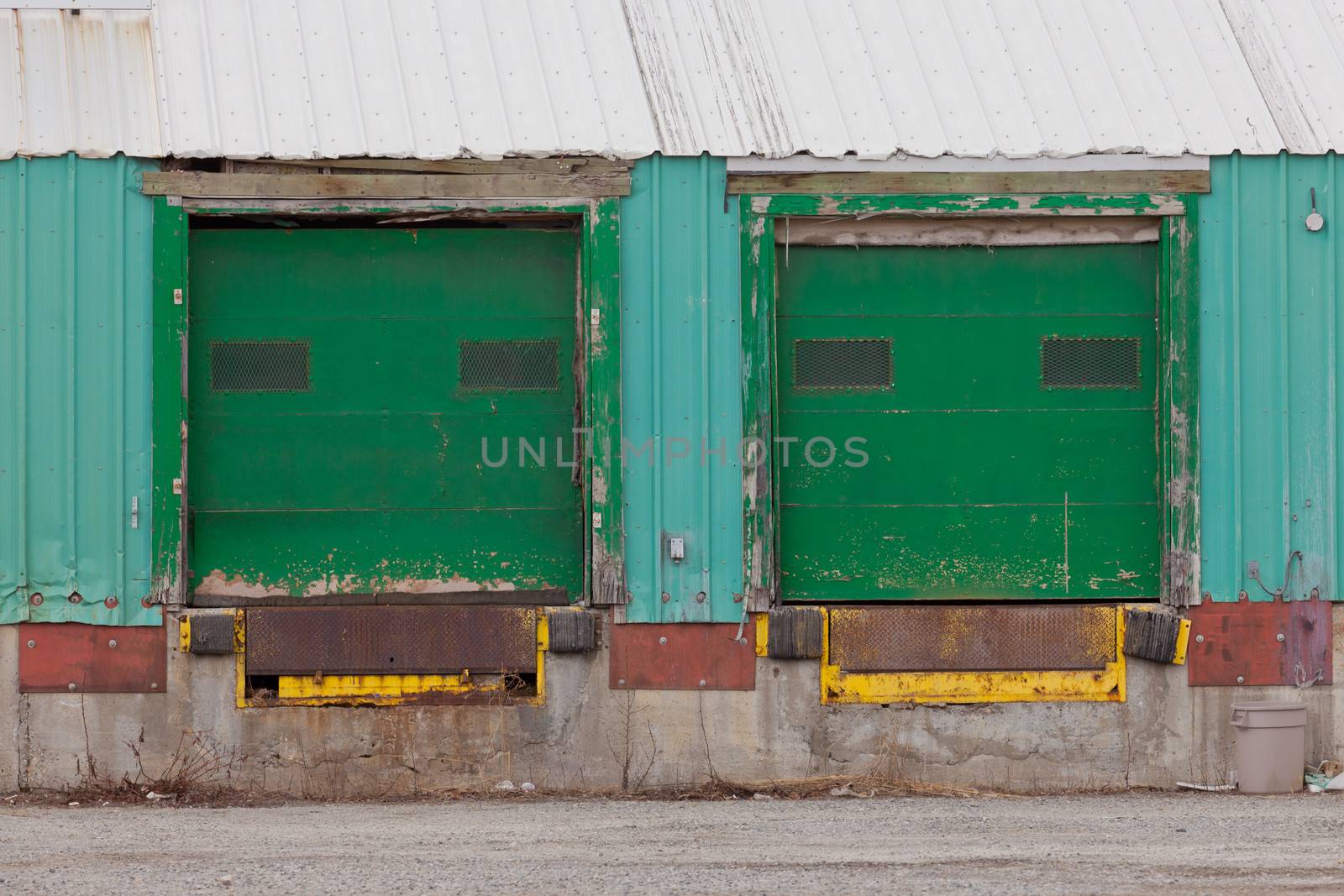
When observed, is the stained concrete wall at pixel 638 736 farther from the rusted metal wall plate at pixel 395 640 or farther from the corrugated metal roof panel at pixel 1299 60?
the corrugated metal roof panel at pixel 1299 60

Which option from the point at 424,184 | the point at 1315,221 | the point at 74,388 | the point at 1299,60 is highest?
the point at 1299,60

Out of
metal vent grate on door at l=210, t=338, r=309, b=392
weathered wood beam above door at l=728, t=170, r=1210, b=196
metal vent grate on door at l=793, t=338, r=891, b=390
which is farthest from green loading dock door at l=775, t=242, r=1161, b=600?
metal vent grate on door at l=210, t=338, r=309, b=392

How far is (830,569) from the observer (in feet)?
31.2

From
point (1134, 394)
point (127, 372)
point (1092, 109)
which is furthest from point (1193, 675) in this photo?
point (127, 372)

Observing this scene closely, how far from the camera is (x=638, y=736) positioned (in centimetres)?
922

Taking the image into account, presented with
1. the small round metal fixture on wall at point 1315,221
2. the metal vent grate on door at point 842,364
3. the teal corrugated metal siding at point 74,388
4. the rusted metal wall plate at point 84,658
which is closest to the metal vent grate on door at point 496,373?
the metal vent grate on door at point 842,364

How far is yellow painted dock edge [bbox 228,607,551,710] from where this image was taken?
9195mm

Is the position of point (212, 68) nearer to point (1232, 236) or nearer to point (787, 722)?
point (787, 722)

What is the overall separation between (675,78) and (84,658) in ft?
14.8

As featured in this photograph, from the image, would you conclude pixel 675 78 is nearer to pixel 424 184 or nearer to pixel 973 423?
pixel 424 184

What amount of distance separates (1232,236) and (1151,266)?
0.46 metres

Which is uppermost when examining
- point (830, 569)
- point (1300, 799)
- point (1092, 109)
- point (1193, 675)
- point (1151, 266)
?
point (1092, 109)

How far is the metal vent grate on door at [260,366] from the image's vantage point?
9.31 metres

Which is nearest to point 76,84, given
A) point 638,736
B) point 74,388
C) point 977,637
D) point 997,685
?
point 74,388
